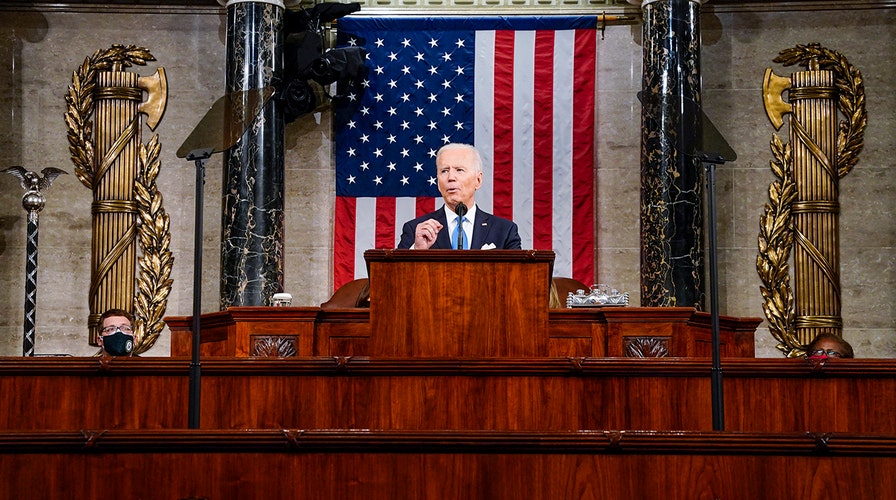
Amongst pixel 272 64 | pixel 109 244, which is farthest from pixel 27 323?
pixel 272 64

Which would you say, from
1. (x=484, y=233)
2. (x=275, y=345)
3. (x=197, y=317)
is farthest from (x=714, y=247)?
(x=484, y=233)

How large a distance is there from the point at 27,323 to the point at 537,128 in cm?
465

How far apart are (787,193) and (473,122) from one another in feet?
9.34

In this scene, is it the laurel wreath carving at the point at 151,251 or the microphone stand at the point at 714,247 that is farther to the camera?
the laurel wreath carving at the point at 151,251

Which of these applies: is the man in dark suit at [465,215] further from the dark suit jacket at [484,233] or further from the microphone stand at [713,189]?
the microphone stand at [713,189]

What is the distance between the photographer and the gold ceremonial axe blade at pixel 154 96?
35.6 ft

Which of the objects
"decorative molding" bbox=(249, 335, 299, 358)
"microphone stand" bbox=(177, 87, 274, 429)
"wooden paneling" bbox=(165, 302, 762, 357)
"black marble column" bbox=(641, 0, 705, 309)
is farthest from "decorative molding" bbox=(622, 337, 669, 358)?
"black marble column" bbox=(641, 0, 705, 309)

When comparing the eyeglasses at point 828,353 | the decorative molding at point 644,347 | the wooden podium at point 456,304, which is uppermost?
the wooden podium at point 456,304

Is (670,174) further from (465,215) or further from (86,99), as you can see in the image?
(86,99)

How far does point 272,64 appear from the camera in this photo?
1009 cm

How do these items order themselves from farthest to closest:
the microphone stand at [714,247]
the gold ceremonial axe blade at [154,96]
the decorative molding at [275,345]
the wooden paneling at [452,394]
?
1. the gold ceremonial axe blade at [154,96]
2. the decorative molding at [275,345]
3. the wooden paneling at [452,394]
4. the microphone stand at [714,247]

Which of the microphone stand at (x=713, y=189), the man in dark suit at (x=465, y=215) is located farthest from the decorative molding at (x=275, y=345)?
the microphone stand at (x=713, y=189)

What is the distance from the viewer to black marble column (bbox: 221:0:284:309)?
32.3 ft

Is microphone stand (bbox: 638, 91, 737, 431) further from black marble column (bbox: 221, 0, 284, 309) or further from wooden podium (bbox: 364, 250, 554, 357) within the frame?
black marble column (bbox: 221, 0, 284, 309)
